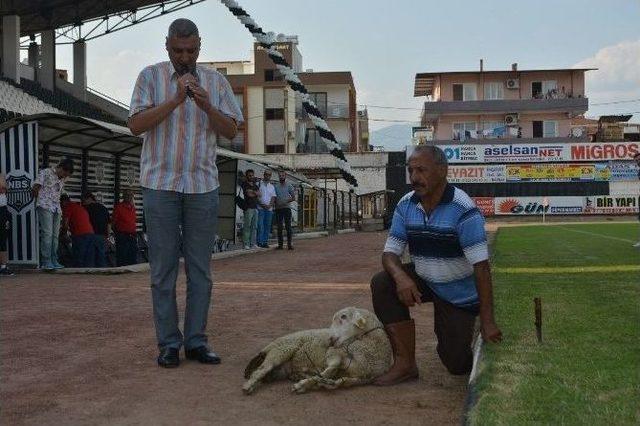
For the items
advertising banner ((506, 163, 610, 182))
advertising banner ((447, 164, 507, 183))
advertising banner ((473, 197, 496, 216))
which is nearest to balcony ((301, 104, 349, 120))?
advertising banner ((447, 164, 507, 183))

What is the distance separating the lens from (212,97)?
16.6 ft

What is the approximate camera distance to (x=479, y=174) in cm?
5456

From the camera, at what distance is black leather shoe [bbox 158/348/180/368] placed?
4906 millimetres

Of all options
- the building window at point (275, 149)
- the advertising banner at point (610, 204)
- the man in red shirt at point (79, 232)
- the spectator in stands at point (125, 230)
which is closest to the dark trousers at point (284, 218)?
the spectator in stands at point (125, 230)

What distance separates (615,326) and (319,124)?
44.9m

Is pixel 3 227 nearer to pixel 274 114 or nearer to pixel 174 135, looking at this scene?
pixel 174 135

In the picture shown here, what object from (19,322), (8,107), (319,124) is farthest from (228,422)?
(319,124)

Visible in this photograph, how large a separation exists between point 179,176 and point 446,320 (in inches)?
68.9

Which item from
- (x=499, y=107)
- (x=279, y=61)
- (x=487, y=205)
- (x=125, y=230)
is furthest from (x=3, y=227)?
(x=499, y=107)

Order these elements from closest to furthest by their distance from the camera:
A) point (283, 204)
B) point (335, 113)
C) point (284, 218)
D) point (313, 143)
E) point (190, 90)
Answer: point (190, 90) < point (283, 204) < point (284, 218) < point (313, 143) < point (335, 113)

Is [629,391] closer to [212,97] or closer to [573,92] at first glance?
[212,97]

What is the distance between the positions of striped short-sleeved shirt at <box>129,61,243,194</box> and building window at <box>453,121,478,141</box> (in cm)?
5791

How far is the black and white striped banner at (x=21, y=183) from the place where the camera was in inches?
479

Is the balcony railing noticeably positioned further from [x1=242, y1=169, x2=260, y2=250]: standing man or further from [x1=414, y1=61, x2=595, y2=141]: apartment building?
[x1=242, y1=169, x2=260, y2=250]: standing man
